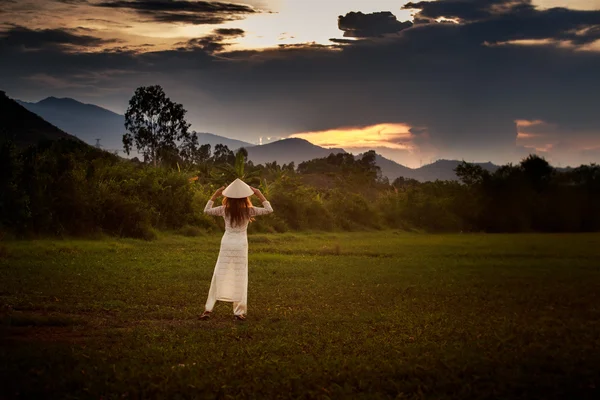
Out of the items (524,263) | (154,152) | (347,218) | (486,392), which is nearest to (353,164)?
(154,152)

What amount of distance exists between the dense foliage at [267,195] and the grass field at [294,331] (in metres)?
5.82

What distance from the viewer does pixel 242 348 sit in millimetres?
11195

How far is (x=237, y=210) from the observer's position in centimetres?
1417

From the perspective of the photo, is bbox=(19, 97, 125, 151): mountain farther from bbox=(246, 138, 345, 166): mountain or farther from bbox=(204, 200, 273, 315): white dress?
bbox=(204, 200, 273, 315): white dress

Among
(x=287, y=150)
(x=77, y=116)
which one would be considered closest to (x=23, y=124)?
(x=77, y=116)

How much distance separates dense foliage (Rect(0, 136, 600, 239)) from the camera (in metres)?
31.9

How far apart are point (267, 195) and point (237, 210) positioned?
36195 millimetres

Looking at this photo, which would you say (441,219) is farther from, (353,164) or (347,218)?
(353,164)

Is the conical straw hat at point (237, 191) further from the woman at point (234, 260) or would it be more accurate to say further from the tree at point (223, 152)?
the tree at point (223, 152)

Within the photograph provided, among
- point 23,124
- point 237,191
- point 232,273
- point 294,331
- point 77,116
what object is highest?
point 77,116

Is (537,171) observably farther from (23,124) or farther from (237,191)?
(237,191)

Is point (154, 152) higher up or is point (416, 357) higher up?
point (154, 152)

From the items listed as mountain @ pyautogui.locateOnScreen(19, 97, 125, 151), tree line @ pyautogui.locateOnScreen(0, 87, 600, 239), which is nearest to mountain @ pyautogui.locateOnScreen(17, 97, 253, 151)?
mountain @ pyautogui.locateOnScreen(19, 97, 125, 151)

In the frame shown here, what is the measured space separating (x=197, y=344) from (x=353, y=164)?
95.3 meters
